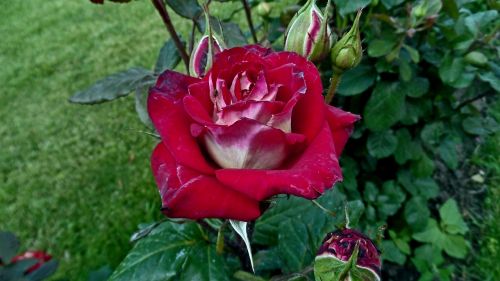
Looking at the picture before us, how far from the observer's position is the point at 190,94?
522 millimetres

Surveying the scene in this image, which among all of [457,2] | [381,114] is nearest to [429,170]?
[381,114]

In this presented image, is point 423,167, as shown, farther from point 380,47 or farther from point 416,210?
point 380,47

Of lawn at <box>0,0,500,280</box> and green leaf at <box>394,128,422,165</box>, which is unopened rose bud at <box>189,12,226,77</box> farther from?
lawn at <box>0,0,500,280</box>

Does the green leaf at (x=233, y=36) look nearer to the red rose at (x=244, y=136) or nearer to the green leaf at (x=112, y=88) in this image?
the green leaf at (x=112, y=88)

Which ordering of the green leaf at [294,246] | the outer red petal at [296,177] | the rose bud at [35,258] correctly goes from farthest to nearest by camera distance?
the rose bud at [35,258] → the green leaf at [294,246] → the outer red petal at [296,177]

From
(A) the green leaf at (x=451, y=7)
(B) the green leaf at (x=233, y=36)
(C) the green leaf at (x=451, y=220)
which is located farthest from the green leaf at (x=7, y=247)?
(C) the green leaf at (x=451, y=220)

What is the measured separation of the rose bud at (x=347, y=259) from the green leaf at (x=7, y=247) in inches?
24.7

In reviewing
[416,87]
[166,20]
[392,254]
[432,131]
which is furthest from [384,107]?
[166,20]

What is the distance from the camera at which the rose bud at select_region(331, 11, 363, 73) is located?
0.62m

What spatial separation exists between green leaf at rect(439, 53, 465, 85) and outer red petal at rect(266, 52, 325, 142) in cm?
81

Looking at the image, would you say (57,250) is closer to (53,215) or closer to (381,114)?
(53,215)

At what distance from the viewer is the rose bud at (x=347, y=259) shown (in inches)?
21.0

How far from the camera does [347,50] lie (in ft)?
2.05

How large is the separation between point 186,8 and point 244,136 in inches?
21.7
